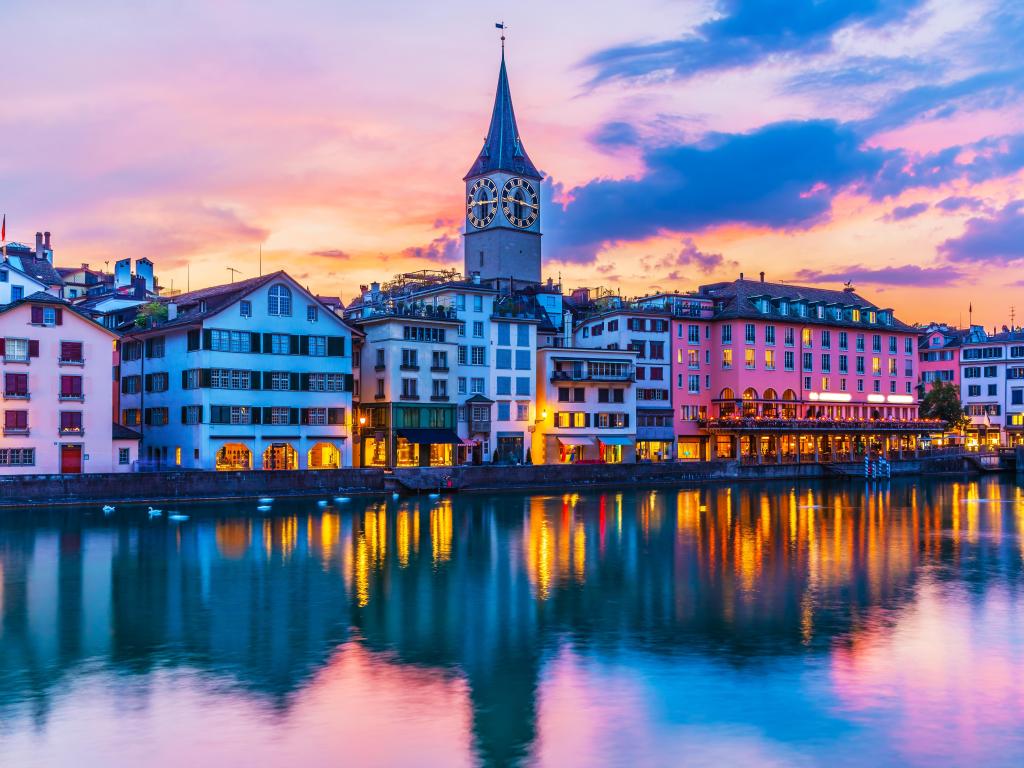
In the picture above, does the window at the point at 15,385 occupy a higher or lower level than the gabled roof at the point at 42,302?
lower

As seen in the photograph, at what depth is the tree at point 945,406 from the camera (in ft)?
439

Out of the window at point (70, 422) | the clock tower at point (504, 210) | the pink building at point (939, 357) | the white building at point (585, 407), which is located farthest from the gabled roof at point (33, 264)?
the pink building at point (939, 357)

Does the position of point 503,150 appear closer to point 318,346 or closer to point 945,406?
point 318,346

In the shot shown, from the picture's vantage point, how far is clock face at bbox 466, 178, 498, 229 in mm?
123562

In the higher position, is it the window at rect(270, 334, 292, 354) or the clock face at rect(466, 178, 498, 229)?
the clock face at rect(466, 178, 498, 229)

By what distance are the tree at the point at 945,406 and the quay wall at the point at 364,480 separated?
93.5ft

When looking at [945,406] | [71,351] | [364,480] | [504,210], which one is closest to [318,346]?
[364,480]

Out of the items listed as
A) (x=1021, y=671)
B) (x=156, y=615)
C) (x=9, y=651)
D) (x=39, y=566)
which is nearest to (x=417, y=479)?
(x=39, y=566)

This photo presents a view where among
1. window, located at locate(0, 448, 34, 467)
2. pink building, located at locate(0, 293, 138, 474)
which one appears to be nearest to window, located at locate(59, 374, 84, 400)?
pink building, located at locate(0, 293, 138, 474)

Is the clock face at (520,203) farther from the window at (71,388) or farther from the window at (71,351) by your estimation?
the window at (71,388)

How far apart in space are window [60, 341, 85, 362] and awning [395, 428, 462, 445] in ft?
82.2

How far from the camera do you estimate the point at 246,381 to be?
79.5m

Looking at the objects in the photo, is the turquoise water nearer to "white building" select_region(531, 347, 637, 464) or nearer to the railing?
"white building" select_region(531, 347, 637, 464)

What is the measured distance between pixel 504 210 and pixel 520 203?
8.35ft
